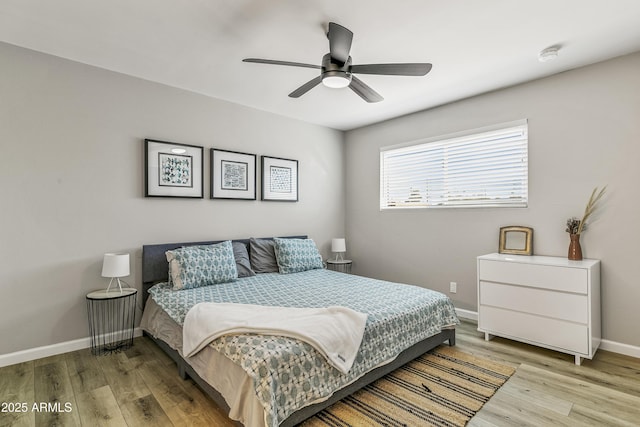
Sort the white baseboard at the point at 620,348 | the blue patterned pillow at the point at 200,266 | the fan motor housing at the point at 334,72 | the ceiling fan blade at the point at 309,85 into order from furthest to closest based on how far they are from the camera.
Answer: the blue patterned pillow at the point at 200,266 → the white baseboard at the point at 620,348 → the ceiling fan blade at the point at 309,85 → the fan motor housing at the point at 334,72

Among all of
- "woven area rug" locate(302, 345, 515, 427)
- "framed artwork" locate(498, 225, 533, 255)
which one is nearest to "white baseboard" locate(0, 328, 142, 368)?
"woven area rug" locate(302, 345, 515, 427)

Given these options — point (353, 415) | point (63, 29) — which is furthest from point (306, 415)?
point (63, 29)

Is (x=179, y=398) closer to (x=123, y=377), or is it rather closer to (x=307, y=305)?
(x=123, y=377)

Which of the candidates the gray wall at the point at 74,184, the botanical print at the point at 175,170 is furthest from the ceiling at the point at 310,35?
the botanical print at the point at 175,170

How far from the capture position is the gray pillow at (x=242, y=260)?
359 centimetres

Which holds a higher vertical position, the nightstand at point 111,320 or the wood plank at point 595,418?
the nightstand at point 111,320

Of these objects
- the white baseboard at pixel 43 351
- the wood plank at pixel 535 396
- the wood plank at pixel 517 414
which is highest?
the white baseboard at pixel 43 351

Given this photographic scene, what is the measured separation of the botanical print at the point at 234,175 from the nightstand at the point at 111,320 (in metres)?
1.52

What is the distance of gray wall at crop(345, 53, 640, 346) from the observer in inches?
109

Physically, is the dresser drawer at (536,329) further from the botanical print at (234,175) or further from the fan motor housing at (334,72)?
the botanical print at (234,175)

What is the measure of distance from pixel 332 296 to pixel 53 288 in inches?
96.2

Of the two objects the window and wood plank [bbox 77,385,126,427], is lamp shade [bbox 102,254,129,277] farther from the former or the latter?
the window

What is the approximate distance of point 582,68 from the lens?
2984 millimetres

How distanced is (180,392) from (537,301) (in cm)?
299
